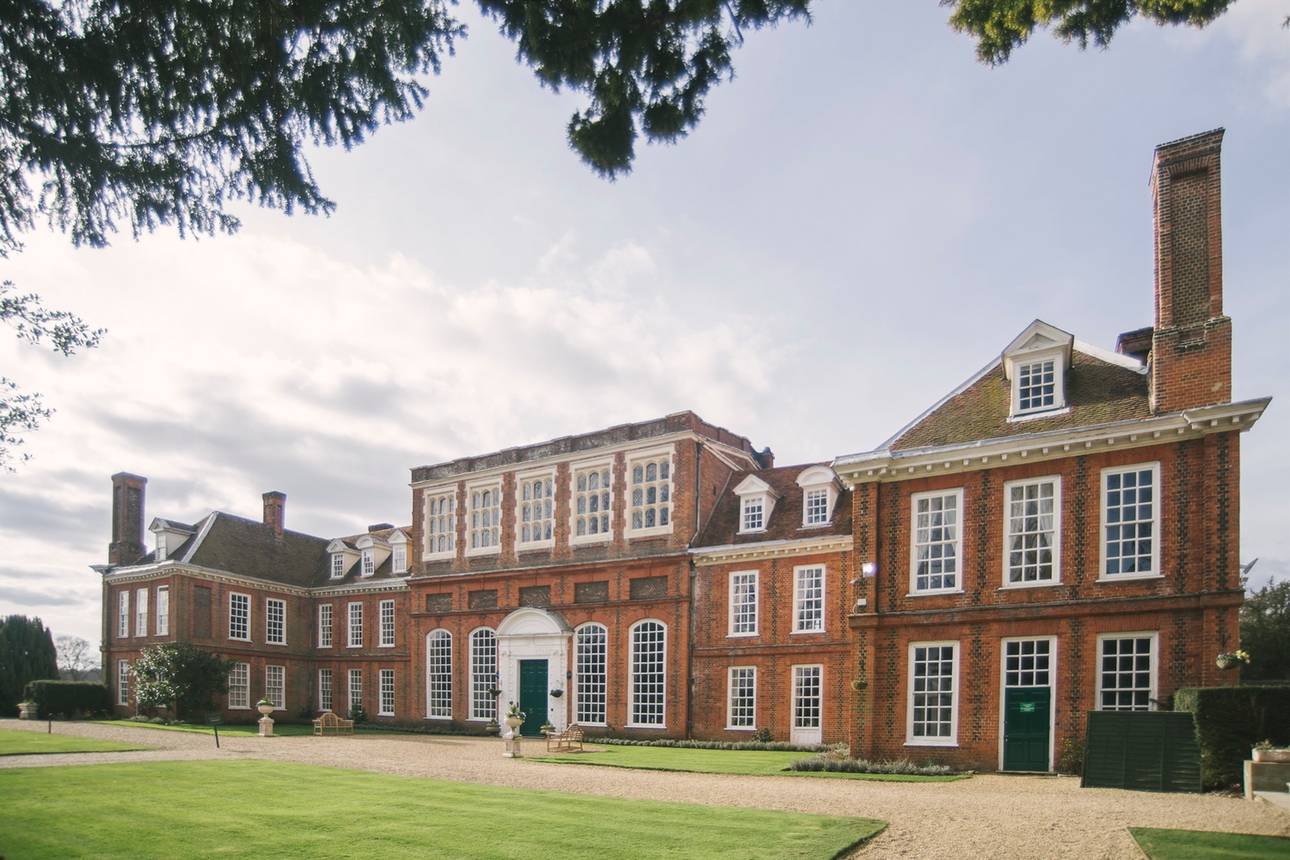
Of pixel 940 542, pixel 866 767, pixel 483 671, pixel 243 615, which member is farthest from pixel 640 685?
pixel 243 615

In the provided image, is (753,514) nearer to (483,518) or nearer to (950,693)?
(950,693)

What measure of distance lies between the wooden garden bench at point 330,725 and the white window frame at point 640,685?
1162 cm

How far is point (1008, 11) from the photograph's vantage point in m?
7.26

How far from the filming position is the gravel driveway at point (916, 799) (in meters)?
10.5

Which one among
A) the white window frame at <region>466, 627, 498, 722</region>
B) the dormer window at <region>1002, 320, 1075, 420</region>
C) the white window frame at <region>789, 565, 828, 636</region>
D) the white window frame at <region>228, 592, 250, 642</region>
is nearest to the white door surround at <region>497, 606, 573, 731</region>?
the white window frame at <region>466, 627, 498, 722</region>

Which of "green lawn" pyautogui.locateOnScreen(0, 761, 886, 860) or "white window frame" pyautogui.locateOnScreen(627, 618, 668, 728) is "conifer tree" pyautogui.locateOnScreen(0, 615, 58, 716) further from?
"green lawn" pyautogui.locateOnScreen(0, 761, 886, 860)

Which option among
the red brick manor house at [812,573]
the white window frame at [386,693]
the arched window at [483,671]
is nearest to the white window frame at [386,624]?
the red brick manor house at [812,573]

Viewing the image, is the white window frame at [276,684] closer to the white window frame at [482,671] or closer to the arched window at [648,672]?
the white window frame at [482,671]

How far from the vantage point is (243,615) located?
4088 centimetres

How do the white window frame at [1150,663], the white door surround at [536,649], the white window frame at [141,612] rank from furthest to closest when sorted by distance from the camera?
1. the white window frame at [141,612]
2. the white door surround at [536,649]
3. the white window frame at [1150,663]

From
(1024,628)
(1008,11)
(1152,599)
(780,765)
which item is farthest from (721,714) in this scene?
(1008,11)

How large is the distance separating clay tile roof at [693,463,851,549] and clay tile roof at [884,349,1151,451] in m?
5.86

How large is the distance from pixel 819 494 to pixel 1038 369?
886 cm

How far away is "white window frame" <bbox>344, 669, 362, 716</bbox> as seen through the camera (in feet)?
133
